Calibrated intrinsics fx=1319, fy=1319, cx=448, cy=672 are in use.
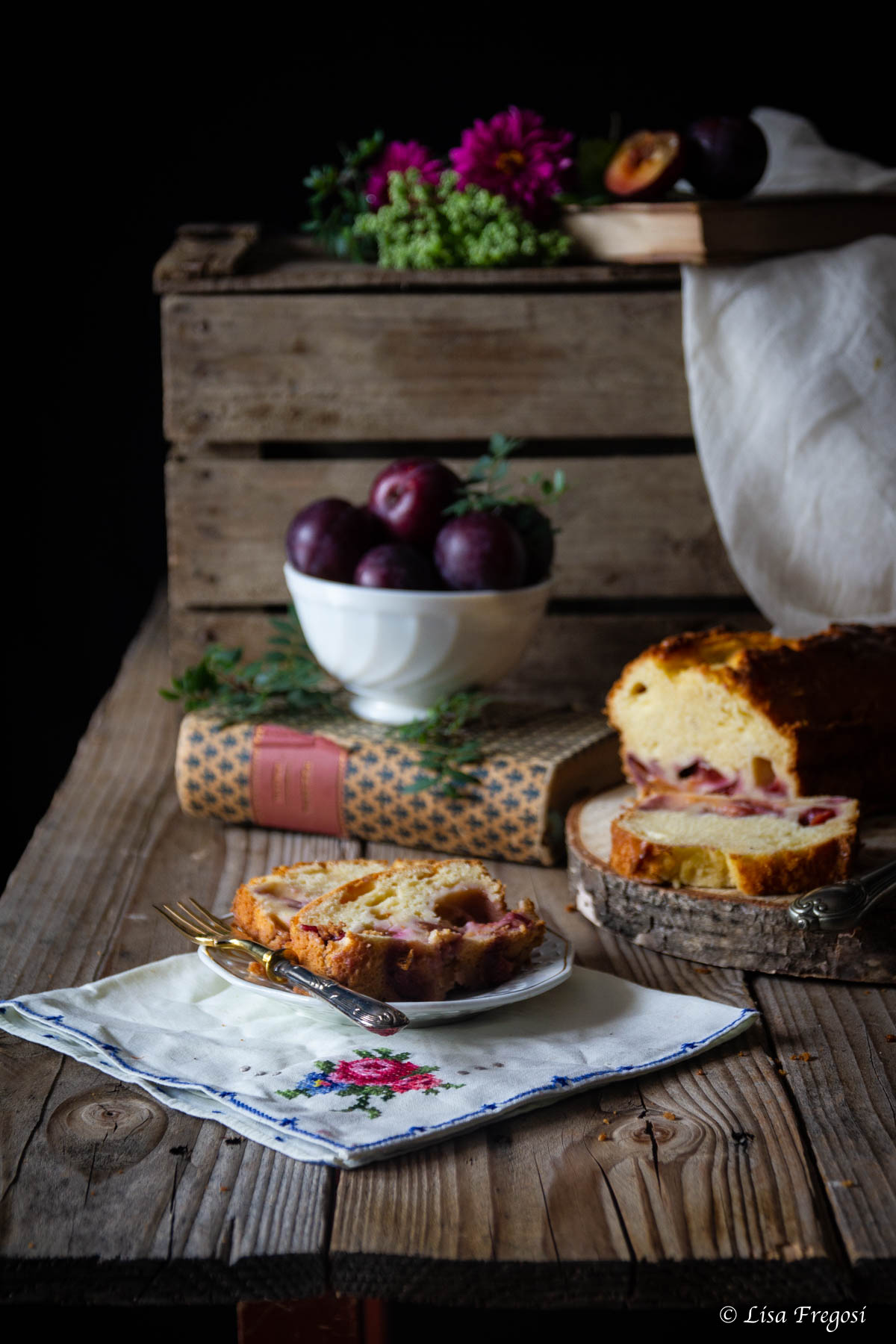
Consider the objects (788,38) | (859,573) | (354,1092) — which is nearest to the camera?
(354,1092)

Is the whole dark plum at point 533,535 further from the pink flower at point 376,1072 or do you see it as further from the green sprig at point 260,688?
the pink flower at point 376,1072

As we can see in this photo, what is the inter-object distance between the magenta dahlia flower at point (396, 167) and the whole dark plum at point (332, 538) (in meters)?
0.54

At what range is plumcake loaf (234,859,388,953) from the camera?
1184mm

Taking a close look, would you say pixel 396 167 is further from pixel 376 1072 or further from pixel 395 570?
pixel 376 1072

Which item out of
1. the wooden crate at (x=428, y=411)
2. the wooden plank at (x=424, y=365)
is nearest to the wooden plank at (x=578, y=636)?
the wooden crate at (x=428, y=411)

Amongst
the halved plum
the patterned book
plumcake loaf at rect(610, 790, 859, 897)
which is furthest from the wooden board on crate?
plumcake loaf at rect(610, 790, 859, 897)

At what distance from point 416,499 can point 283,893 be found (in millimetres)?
646

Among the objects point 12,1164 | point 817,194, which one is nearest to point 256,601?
point 817,194

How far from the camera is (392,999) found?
1.11 meters

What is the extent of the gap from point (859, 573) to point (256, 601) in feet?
2.93

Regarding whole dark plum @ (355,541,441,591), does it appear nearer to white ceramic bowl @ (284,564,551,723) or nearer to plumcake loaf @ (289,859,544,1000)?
white ceramic bowl @ (284,564,551,723)

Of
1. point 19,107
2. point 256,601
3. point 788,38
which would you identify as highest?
point 788,38

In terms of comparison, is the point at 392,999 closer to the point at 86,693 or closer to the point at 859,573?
the point at 859,573

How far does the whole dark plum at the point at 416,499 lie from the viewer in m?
1.71
